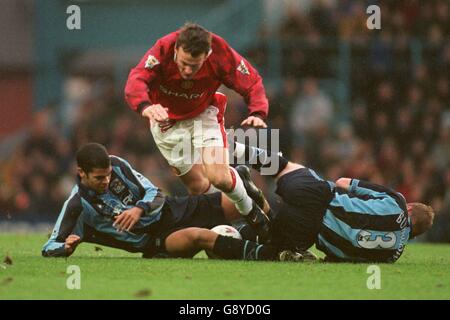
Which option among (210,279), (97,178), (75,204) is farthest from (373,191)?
(75,204)

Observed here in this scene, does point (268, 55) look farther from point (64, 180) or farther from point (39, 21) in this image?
point (39, 21)

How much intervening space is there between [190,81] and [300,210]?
1522 millimetres

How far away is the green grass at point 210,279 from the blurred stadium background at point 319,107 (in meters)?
5.66

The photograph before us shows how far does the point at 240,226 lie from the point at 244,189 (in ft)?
1.44

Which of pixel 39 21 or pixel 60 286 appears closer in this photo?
pixel 60 286

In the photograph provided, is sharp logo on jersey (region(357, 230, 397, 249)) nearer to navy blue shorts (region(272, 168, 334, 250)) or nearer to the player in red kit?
navy blue shorts (region(272, 168, 334, 250))

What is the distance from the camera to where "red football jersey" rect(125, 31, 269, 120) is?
789 centimetres

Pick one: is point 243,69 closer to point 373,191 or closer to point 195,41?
point 195,41

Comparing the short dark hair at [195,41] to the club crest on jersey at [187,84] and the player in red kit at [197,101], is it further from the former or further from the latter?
the club crest on jersey at [187,84]

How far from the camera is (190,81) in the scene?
8164 millimetres

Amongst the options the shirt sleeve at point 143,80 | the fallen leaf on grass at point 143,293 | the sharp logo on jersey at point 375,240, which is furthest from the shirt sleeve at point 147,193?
the fallen leaf on grass at point 143,293

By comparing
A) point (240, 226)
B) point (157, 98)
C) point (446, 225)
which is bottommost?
point (446, 225)

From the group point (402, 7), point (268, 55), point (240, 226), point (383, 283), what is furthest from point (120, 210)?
point (402, 7)

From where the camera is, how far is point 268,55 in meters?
15.6
